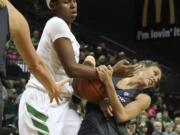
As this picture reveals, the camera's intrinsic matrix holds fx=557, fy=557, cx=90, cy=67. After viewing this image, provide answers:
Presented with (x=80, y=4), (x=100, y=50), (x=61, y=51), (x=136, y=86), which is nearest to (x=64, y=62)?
(x=61, y=51)

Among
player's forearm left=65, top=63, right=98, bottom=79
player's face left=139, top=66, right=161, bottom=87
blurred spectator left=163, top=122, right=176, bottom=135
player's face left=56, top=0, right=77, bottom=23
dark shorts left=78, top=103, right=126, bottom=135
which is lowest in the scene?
blurred spectator left=163, top=122, right=176, bottom=135

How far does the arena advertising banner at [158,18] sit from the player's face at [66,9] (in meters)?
12.0

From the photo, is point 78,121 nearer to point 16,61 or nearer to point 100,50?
point 16,61

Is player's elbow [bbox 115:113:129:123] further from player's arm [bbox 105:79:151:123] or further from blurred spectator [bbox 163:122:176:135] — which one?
blurred spectator [bbox 163:122:176:135]

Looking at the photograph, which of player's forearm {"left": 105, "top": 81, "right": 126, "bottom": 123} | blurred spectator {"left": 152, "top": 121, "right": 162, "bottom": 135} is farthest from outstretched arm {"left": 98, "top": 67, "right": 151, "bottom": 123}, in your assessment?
blurred spectator {"left": 152, "top": 121, "right": 162, "bottom": 135}

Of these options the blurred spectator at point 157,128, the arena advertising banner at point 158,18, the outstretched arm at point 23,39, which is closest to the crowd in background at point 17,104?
the blurred spectator at point 157,128

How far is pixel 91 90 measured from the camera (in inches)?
Answer: 148

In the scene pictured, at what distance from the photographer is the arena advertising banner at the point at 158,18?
15.8 metres

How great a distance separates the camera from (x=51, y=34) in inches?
152

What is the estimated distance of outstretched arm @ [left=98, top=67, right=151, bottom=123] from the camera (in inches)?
146

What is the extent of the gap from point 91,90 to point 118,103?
20 cm

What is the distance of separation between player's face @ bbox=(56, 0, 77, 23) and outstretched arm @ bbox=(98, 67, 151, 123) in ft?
1.65

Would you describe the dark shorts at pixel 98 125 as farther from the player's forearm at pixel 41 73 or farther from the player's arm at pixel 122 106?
the player's forearm at pixel 41 73

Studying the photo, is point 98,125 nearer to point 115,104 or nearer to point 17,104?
point 115,104
